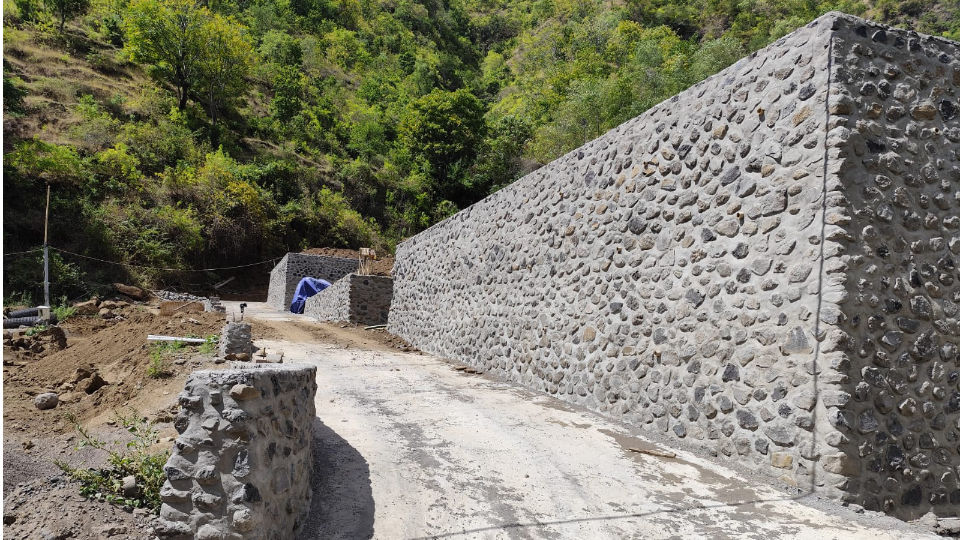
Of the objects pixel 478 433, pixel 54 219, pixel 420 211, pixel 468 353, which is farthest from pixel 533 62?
pixel 478 433

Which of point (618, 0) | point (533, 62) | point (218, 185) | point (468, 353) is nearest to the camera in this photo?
point (468, 353)

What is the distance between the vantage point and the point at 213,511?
211cm

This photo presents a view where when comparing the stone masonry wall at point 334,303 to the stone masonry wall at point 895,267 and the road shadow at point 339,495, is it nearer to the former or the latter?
the road shadow at point 339,495

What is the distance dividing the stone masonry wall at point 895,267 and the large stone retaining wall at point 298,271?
62.6 ft

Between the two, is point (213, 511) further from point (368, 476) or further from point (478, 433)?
point (478, 433)

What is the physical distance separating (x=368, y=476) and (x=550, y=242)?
448cm

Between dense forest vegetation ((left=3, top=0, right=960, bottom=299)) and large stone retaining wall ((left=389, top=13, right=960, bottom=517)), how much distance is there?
17505mm

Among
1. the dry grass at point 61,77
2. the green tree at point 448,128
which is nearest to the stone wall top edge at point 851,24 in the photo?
the green tree at point 448,128

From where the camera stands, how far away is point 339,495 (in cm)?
316

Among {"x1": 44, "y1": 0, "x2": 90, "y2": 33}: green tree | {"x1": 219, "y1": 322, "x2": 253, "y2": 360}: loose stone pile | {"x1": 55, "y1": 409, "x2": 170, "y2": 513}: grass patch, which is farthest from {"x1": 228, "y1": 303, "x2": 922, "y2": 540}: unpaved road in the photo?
{"x1": 44, "y1": 0, "x2": 90, "y2": 33}: green tree

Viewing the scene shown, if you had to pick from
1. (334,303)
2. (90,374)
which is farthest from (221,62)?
(90,374)

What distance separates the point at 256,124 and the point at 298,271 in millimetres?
17349

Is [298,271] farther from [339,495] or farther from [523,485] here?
[523,485]

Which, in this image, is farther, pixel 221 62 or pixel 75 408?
pixel 221 62
